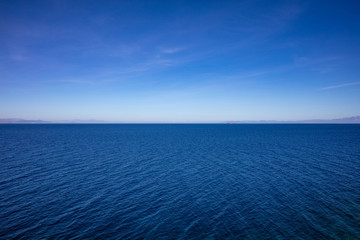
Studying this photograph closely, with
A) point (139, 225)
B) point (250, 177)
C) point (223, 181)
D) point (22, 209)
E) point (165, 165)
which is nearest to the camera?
point (139, 225)

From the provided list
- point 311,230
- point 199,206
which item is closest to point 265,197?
point 311,230

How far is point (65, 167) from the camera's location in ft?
111

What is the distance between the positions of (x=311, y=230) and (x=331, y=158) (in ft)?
119

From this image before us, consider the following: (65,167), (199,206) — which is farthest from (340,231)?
(65,167)

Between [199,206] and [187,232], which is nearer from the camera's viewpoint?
[187,232]

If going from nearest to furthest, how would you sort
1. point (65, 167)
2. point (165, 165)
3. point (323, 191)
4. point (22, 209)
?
point (22, 209) → point (323, 191) → point (65, 167) → point (165, 165)

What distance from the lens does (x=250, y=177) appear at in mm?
29219

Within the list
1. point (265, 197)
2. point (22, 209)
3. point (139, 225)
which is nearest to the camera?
point (139, 225)

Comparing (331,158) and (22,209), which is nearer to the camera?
(22,209)

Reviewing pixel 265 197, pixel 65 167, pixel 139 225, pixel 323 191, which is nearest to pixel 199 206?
pixel 139 225

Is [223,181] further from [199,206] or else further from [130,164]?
[130,164]

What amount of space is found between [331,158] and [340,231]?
115 ft

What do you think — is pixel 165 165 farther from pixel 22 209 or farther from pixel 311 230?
pixel 311 230

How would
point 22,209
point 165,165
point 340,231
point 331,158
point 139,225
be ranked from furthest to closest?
point 331,158 → point 165,165 → point 22,209 → point 139,225 → point 340,231
